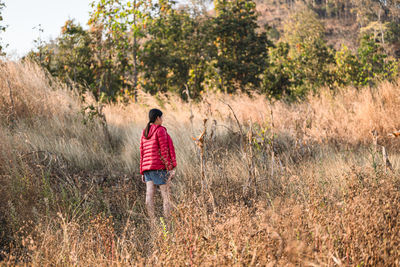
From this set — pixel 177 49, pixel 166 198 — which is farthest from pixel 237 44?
pixel 166 198

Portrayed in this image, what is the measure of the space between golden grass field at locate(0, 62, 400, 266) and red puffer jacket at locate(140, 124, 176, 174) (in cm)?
44

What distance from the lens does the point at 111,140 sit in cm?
638

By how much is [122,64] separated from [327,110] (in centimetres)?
→ 687

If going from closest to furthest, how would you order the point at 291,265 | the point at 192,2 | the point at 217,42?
the point at 291,265, the point at 217,42, the point at 192,2

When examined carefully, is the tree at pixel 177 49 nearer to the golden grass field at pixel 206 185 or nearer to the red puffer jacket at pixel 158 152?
the golden grass field at pixel 206 185

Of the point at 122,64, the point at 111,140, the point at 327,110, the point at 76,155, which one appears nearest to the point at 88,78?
the point at 122,64

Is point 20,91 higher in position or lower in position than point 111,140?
higher

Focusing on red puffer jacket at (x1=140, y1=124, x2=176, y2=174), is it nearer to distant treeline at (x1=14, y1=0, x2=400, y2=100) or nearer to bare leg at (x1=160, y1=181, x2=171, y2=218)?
bare leg at (x1=160, y1=181, x2=171, y2=218)

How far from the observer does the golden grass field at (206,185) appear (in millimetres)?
2299

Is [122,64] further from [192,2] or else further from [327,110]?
[327,110]

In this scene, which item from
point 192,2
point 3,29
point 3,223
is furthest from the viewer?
point 192,2

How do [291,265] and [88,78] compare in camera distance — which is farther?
[88,78]

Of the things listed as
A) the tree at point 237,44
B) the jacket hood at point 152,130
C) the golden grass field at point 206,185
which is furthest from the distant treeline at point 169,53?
the jacket hood at point 152,130

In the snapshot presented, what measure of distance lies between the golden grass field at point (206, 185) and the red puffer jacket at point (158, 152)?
→ 17.3 inches
